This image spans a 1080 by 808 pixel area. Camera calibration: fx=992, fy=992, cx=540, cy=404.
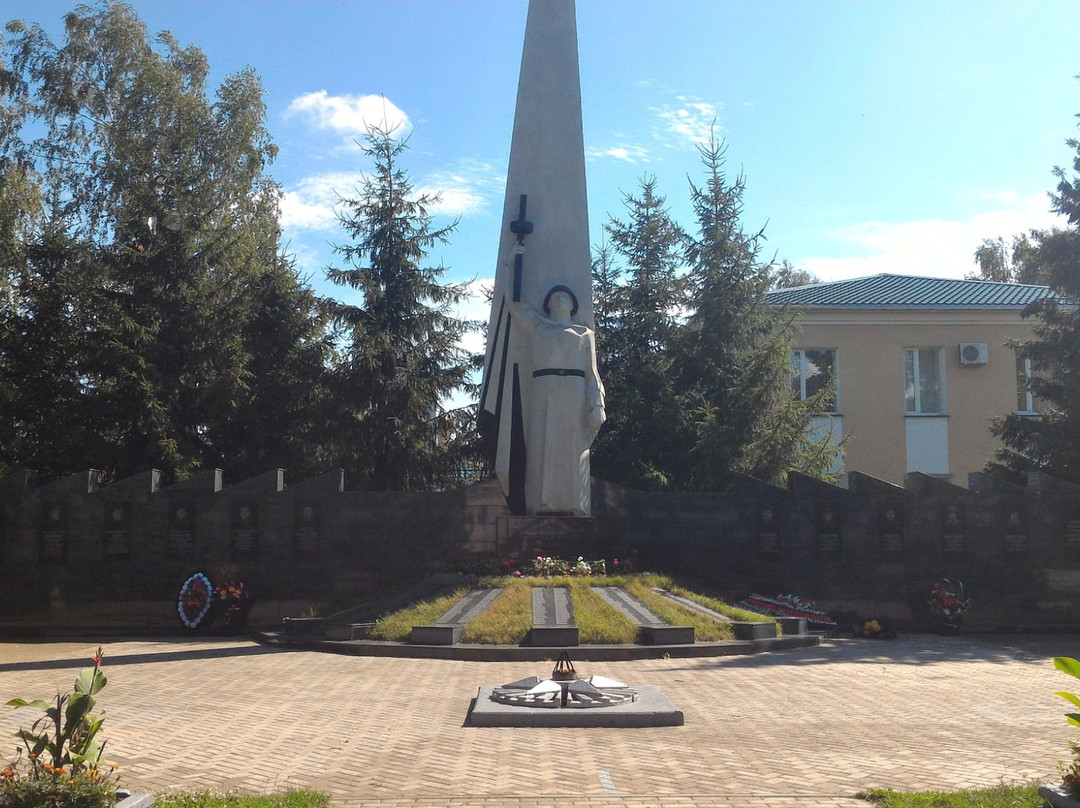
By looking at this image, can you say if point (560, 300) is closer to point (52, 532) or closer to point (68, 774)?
point (52, 532)

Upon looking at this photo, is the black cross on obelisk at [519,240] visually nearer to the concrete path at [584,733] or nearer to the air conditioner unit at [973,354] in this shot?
the concrete path at [584,733]

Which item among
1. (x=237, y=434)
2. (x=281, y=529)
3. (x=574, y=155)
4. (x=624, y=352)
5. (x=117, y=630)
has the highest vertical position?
(x=574, y=155)

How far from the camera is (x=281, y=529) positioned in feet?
50.3

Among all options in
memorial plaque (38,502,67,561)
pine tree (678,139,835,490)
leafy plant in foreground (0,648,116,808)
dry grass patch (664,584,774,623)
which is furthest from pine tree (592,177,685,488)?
leafy plant in foreground (0,648,116,808)

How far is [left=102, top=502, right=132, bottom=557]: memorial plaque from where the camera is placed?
601 inches

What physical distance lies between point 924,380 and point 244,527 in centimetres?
1776

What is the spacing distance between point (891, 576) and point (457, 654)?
24.3ft

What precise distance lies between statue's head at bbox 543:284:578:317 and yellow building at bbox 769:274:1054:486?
34.6 feet

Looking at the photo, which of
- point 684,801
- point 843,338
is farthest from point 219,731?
point 843,338

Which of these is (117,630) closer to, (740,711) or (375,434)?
(375,434)

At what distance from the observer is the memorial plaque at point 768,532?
→ 15.4m

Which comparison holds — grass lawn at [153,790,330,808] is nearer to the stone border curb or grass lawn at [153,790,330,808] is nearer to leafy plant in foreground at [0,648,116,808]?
leafy plant in foreground at [0,648,116,808]

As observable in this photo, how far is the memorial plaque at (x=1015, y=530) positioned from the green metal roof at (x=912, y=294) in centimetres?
982

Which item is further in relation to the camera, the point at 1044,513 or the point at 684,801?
the point at 1044,513
